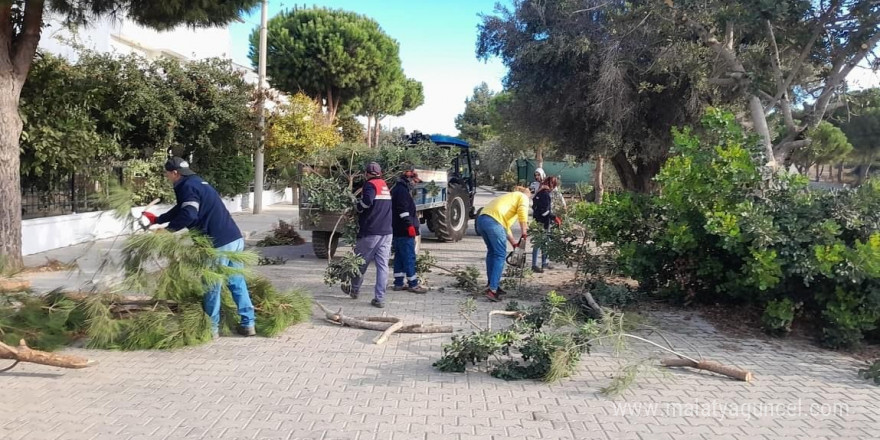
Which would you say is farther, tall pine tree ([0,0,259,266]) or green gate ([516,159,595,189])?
green gate ([516,159,595,189])

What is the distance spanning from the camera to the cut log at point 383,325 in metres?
5.98

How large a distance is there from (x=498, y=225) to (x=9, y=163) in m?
6.63

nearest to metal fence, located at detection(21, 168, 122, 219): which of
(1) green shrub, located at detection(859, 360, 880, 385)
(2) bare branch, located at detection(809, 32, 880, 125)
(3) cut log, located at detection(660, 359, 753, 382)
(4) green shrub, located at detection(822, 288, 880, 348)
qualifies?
(3) cut log, located at detection(660, 359, 753, 382)

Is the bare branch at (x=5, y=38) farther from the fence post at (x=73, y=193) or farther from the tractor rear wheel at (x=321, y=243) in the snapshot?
the tractor rear wheel at (x=321, y=243)

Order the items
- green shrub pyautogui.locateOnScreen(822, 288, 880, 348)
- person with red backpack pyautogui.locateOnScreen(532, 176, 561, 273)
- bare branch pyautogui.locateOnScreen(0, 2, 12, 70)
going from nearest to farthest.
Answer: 1. green shrub pyautogui.locateOnScreen(822, 288, 880, 348)
2. bare branch pyautogui.locateOnScreen(0, 2, 12, 70)
3. person with red backpack pyautogui.locateOnScreen(532, 176, 561, 273)

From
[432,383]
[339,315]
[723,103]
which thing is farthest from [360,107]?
[432,383]

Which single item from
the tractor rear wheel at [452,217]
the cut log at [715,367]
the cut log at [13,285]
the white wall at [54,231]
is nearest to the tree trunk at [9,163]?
the white wall at [54,231]

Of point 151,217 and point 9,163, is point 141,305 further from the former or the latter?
point 9,163

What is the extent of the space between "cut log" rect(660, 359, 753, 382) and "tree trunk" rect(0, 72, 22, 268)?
8.11m

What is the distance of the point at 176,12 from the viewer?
9438 millimetres

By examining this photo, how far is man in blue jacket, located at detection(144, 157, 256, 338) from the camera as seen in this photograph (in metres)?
5.44

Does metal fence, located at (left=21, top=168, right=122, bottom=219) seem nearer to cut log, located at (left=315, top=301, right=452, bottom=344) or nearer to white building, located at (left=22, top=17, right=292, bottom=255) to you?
white building, located at (left=22, top=17, right=292, bottom=255)

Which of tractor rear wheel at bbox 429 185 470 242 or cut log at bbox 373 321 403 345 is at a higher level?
tractor rear wheel at bbox 429 185 470 242

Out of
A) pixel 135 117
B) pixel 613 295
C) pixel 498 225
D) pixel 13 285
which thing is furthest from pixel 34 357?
pixel 135 117
